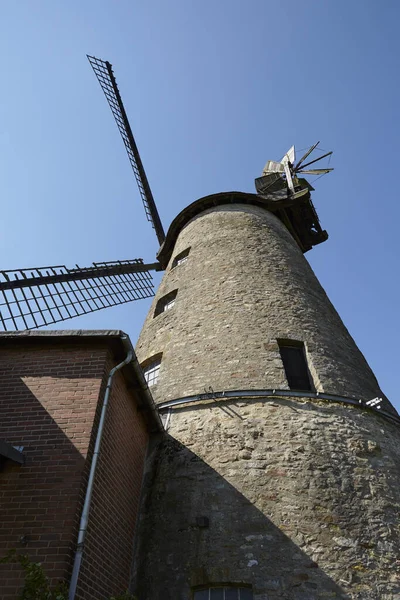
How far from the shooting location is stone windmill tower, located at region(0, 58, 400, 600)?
5629 mm

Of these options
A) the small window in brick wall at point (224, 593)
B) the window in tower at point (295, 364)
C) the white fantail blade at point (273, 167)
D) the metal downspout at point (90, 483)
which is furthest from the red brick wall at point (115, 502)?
the white fantail blade at point (273, 167)

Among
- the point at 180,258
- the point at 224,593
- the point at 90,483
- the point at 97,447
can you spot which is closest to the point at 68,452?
the point at 97,447

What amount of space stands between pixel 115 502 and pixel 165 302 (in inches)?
262

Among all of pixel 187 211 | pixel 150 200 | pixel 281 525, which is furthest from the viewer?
pixel 150 200

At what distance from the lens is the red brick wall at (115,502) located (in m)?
5.16

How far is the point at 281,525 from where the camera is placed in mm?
5902

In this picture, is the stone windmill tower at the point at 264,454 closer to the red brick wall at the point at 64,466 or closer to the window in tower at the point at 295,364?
the window in tower at the point at 295,364

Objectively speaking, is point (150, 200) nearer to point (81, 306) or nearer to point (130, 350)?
point (81, 306)

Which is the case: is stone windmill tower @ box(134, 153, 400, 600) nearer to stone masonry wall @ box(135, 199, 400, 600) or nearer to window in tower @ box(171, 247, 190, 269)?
stone masonry wall @ box(135, 199, 400, 600)

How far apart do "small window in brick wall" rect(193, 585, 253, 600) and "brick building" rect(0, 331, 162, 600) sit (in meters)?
1.10

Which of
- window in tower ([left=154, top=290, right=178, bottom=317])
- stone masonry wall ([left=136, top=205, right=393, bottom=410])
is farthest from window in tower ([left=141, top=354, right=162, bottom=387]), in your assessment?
window in tower ([left=154, top=290, right=178, bottom=317])

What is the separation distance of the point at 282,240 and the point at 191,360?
606cm

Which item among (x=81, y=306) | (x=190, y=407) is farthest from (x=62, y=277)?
(x=190, y=407)

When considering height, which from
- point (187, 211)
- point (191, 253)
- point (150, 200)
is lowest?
point (191, 253)
